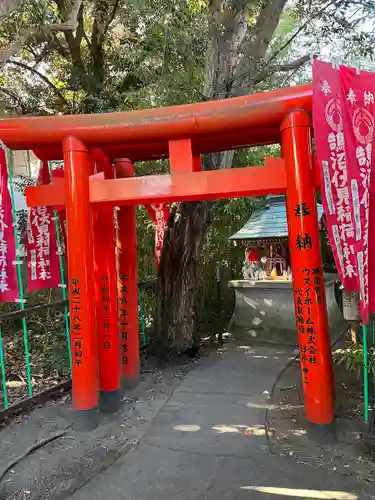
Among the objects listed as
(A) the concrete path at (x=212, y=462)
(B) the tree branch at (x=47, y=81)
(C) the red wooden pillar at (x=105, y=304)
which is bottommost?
(A) the concrete path at (x=212, y=462)

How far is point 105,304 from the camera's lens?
4637mm

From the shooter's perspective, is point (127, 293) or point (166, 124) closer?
point (166, 124)

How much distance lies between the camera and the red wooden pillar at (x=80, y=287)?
4109 mm

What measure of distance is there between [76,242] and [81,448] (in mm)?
1903

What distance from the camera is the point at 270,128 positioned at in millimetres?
4145

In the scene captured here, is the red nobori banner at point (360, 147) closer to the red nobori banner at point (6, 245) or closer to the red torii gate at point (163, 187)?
the red torii gate at point (163, 187)

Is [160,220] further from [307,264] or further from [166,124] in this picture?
[307,264]

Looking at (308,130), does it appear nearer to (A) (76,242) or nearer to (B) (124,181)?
(B) (124,181)

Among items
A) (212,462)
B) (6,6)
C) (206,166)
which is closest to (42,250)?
(206,166)

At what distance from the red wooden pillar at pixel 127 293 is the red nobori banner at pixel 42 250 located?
824mm

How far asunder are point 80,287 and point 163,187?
128 cm

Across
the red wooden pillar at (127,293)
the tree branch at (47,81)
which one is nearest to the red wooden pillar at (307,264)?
the red wooden pillar at (127,293)

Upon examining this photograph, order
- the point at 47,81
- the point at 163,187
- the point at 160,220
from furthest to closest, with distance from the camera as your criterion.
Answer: the point at 47,81
the point at 160,220
the point at 163,187

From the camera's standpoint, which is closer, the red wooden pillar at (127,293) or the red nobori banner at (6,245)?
the red nobori banner at (6,245)
